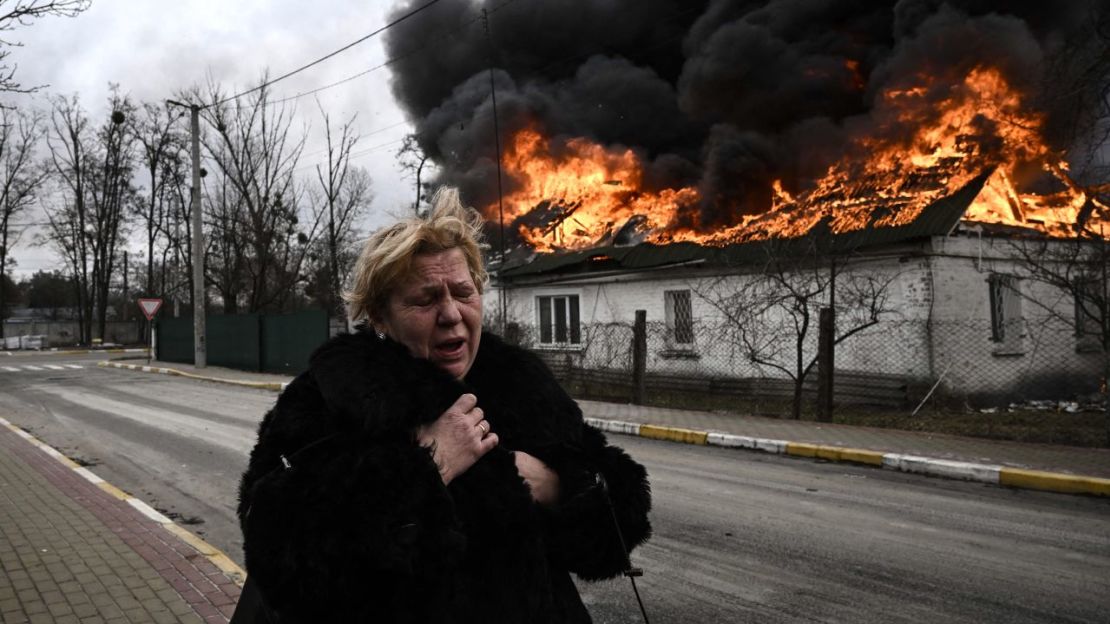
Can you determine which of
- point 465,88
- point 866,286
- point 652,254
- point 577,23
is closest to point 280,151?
point 465,88

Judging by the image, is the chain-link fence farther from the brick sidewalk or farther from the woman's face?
the woman's face

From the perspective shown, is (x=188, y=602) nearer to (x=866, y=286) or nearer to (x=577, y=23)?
(x=866, y=286)

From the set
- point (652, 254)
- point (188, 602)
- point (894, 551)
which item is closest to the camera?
point (188, 602)

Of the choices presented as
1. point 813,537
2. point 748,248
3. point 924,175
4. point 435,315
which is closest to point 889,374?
point 748,248

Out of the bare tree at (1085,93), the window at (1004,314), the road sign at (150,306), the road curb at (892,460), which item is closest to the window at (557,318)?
the road curb at (892,460)

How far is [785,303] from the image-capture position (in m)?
14.2

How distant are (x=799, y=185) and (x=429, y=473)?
17.6 meters

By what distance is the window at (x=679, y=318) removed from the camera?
16344 mm

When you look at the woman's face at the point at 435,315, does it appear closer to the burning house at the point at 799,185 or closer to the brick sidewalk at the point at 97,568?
the brick sidewalk at the point at 97,568

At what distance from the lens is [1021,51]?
15281 mm

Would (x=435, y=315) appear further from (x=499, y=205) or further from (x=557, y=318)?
(x=499, y=205)

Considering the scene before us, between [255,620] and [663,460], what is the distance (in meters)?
7.11

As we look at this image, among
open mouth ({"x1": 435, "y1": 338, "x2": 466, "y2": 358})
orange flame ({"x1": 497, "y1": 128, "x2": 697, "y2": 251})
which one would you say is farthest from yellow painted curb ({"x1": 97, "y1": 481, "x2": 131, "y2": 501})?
orange flame ({"x1": 497, "y1": 128, "x2": 697, "y2": 251})

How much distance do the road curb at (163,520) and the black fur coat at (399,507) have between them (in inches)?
126
